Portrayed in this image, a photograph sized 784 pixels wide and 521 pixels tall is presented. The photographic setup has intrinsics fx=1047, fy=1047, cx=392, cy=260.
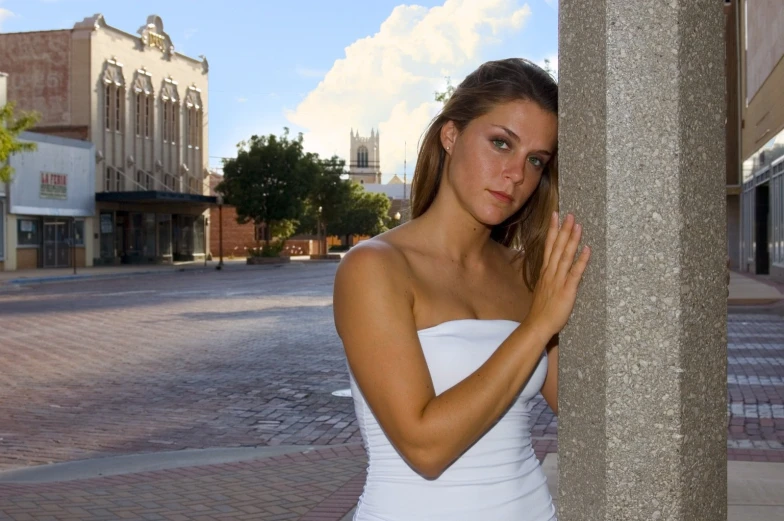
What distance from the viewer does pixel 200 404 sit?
32.7 feet

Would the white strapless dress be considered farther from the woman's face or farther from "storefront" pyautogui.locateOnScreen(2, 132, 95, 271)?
"storefront" pyautogui.locateOnScreen(2, 132, 95, 271)

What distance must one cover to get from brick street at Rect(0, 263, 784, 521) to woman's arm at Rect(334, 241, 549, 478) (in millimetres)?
3976

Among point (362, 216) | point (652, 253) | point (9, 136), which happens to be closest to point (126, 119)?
point (9, 136)

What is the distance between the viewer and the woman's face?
6.72ft

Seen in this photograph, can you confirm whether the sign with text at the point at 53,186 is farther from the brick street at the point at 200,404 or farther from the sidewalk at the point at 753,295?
the sidewalk at the point at 753,295

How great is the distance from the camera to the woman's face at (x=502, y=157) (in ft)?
6.72

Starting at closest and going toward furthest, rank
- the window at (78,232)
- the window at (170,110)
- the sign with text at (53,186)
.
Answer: the sign with text at (53,186), the window at (78,232), the window at (170,110)

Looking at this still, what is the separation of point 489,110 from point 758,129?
3437cm

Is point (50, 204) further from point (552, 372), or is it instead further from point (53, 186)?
point (552, 372)

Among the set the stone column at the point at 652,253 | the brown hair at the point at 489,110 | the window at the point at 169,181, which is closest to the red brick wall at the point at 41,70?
the window at the point at 169,181

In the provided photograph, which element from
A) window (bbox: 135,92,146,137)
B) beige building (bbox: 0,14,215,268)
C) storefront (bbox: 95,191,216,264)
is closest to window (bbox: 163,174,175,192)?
beige building (bbox: 0,14,215,268)

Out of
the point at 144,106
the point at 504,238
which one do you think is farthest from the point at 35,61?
the point at 504,238

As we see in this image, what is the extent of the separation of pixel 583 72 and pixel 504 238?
0.91 meters

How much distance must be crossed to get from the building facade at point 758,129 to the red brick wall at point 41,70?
31.4m
